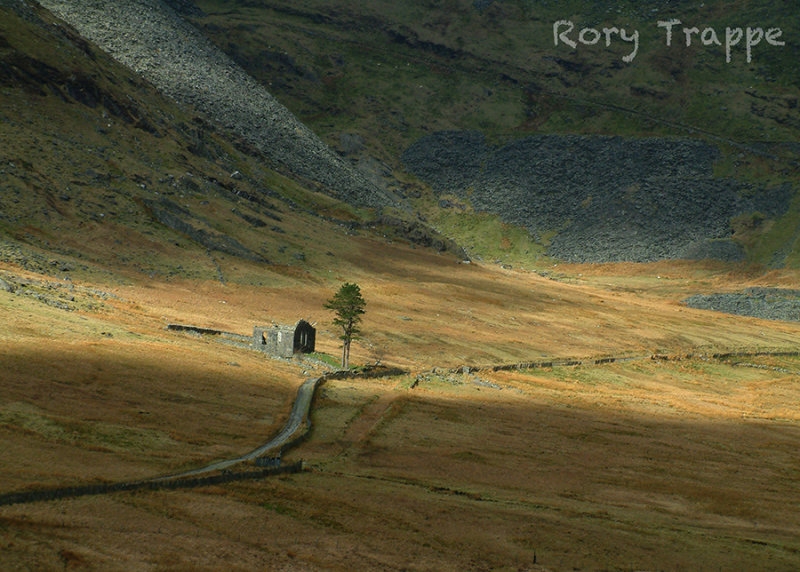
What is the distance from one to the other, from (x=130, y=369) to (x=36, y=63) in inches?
3730

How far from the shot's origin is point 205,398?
4591 centimetres

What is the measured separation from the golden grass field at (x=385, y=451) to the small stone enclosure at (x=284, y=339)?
2840mm

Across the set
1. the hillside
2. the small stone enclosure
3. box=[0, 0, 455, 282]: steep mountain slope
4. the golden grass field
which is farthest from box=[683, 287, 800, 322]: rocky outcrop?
the small stone enclosure

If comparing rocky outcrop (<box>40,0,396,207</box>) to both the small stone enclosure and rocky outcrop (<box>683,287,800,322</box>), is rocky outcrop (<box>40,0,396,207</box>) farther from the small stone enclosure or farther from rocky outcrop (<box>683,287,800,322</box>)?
the small stone enclosure

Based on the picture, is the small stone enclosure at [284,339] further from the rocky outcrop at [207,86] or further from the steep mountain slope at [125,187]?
the rocky outcrop at [207,86]

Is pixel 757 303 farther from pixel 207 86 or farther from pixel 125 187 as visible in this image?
pixel 207 86

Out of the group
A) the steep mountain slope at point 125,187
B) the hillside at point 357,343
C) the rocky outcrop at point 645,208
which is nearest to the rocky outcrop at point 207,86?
the hillside at point 357,343

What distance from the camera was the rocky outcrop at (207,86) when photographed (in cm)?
16650

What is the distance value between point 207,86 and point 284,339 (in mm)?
123076

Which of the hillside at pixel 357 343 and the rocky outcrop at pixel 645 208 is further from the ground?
the rocky outcrop at pixel 645 208

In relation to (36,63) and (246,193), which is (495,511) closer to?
(246,193)

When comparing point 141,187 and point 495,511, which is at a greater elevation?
point 141,187

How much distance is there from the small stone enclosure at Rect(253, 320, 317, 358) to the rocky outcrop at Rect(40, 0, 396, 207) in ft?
319

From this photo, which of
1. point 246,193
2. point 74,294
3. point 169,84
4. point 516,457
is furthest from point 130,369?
point 169,84
